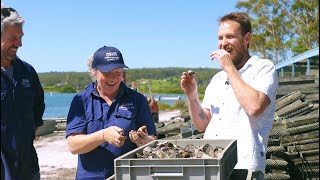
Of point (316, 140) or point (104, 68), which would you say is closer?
point (104, 68)

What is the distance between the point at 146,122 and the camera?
13.8 ft

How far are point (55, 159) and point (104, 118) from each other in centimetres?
1181

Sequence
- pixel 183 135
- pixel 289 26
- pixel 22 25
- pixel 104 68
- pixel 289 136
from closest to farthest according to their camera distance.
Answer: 1. pixel 22 25
2. pixel 104 68
3. pixel 289 136
4. pixel 183 135
5. pixel 289 26

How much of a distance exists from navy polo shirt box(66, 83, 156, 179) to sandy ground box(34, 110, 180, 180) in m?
8.01

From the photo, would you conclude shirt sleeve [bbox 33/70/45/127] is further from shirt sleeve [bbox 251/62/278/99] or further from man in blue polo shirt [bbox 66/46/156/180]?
shirt sleeve [bbox 251/62/278/99]

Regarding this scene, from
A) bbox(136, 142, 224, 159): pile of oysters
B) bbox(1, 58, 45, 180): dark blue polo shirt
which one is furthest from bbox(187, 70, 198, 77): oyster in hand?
bbox(1, 58, 45, 180): dark blue polo shirt

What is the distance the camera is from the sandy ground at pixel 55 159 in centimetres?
1243

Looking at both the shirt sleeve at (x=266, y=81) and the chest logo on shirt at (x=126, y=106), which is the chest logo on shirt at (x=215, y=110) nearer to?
the shirt sleeve at (x=266, y=81)

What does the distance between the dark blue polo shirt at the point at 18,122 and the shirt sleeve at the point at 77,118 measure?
0.32 meters

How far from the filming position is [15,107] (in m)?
3.57

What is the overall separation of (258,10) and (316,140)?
48652 mm

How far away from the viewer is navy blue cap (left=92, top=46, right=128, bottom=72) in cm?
398

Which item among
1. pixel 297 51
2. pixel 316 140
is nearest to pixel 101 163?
pixel 316 140

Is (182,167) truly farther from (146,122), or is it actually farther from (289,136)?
(289,136)
